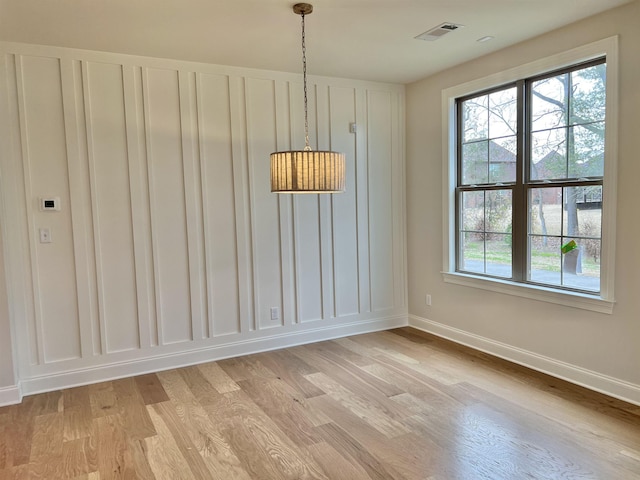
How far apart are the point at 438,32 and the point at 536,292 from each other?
2.10 m

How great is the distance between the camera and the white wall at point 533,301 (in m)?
2.97

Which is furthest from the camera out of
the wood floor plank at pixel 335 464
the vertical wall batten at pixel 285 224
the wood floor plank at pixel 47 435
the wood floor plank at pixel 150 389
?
the vertical wall batten at pixel 285 224

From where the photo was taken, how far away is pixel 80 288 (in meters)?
3.58

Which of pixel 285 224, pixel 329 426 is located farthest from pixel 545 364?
pixel 285 224

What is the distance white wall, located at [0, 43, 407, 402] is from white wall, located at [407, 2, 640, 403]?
0.41m

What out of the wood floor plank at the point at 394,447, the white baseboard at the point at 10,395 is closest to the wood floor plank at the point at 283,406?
the wood floor plank at the point at 394,447

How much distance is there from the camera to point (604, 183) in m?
3.09

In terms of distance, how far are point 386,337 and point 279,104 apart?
98.4 inches

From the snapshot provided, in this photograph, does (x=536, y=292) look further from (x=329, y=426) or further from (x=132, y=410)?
(x=132, y=410)

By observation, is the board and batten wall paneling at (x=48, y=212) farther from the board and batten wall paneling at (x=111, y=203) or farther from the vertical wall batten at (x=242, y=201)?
the vertical wall batten at (x=242, y=201)

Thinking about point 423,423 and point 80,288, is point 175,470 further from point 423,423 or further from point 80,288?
point 80,288

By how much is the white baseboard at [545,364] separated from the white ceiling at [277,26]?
247 cm

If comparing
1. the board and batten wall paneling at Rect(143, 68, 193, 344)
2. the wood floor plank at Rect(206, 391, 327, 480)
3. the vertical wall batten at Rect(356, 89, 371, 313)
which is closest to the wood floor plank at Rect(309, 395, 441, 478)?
the wood floor plank at Rect(206, 391, 327, 480)

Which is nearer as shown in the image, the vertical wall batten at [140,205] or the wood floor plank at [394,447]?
the wood floor plank at [394,447]
